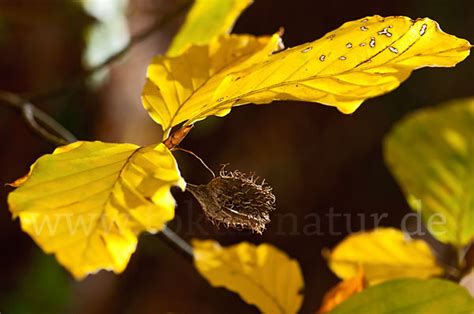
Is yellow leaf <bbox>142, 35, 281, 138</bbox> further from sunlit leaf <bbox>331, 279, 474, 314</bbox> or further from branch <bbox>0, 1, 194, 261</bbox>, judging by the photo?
sunlit leaf <bbox>331, 279, 474, 314</bbox>

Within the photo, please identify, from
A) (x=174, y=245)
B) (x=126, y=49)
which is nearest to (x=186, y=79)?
(x=174, y=245)

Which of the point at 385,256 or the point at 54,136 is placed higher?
the point at 54,136

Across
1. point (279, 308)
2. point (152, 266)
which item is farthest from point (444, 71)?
point (279, 308)

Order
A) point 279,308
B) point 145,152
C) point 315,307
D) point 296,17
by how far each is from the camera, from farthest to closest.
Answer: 1. point 296,17
2. point 315,307
3. point 279,308
4. point 145,152

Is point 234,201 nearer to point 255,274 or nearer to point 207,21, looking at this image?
point 255,274

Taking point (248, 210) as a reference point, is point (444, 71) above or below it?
below

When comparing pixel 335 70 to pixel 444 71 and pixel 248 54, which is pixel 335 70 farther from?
pixel 444 71

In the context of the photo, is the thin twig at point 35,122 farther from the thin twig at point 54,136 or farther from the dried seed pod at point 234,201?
the dried seed pod at point 234,201
